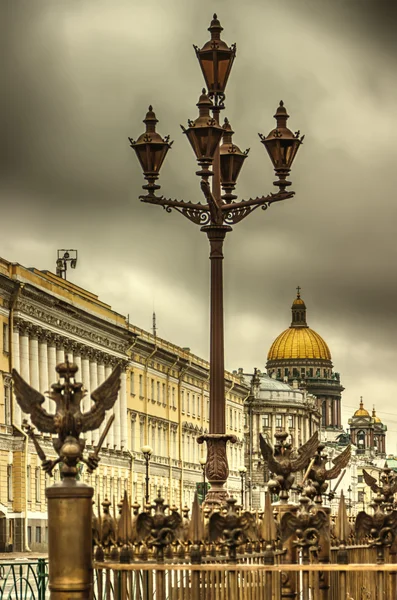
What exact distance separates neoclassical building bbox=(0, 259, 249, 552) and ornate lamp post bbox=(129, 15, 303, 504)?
3544 cm

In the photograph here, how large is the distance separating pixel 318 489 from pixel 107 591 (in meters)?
4.83

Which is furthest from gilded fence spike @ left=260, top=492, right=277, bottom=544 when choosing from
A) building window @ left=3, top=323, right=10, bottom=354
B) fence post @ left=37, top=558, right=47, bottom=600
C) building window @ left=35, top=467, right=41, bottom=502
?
building window @ left=35, top=467, right=41, bottom=502

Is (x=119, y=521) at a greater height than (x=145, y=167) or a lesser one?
lesser

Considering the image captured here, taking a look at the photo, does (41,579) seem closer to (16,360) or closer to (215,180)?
(215,180)

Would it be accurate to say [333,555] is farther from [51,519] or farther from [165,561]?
[51,519]

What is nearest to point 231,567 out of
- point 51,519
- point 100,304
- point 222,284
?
point 51,519

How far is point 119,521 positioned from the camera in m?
13.3

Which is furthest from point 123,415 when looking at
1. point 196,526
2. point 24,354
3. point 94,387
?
point 196,526

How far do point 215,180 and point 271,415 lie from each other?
518ft

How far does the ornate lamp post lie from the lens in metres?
22.6

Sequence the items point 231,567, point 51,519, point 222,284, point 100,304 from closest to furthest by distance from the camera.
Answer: point 51,519 → point 231,567 → point 222,284 → point 100,304

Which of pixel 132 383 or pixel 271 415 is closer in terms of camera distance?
→ pixel 132 383

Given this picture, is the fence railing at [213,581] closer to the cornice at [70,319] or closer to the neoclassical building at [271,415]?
the cornice at [70,319]

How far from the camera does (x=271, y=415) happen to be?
18050 centimetres
